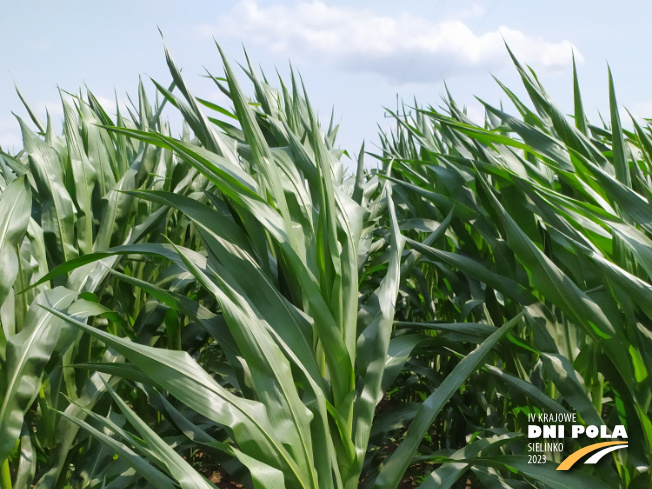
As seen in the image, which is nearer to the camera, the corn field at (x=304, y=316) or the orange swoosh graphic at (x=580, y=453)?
the corn field at (x=304, y=316)

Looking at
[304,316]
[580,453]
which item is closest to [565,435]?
[580,453]

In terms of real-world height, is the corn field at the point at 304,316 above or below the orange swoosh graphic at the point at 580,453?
above

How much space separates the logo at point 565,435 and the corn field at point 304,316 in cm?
2

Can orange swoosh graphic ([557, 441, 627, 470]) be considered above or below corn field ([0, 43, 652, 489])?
below

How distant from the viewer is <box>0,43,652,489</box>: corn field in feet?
2.65

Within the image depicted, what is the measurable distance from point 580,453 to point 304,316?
0.55m

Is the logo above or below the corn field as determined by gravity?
below

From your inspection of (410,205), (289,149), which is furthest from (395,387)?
(289,149)

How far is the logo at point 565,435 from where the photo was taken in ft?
3.43

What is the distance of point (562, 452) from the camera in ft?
4.06

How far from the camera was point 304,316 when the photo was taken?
96 cm

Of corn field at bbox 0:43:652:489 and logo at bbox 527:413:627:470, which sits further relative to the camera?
logo at bbox 527:413:627:470

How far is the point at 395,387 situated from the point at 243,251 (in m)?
1.57

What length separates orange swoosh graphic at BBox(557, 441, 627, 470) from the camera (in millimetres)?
1019
